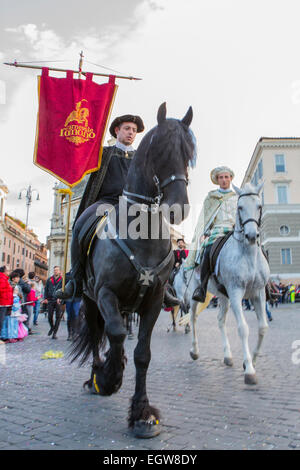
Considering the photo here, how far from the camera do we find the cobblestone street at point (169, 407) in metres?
3.11

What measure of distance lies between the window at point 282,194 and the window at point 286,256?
6.50m

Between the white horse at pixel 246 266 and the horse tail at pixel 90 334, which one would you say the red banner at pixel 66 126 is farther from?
the white horse at pixel 246 266

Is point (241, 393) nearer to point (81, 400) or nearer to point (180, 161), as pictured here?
point (81, 400)

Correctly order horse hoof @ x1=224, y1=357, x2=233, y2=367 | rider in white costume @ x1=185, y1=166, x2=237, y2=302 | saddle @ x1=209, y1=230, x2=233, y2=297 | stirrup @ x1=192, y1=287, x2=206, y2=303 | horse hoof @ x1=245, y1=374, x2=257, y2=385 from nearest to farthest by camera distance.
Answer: horse hoof @ x1=245, y1=374, x2=257, y2=385
horse hoof @ x1=224, y1=357, x2=233, y2=367
saddle @ x1=209, y1=230, x2=233, y2=297
stirrup @ x1=192, y1=287, x2=206, y2=303
rider in white costume @ x1=185, y1=166, x2=237, y2=302

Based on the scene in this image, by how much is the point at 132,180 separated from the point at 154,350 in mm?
5796

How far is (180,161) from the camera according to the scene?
2.93m

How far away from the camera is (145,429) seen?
3.20 m

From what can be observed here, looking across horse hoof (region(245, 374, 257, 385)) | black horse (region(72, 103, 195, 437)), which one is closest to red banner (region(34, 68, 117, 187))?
black horse (region(72, 103, 195, 437))

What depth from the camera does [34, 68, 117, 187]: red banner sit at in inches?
211

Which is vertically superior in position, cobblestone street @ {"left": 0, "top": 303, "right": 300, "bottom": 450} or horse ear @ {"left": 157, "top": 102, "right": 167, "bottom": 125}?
horse ear @ {"left": 157, "top": 102, "right": 167, "bottom": 125}

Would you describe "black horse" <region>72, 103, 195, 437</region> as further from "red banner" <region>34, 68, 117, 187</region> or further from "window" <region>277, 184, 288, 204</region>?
"window" <region>277, 184, 288, 204</region>

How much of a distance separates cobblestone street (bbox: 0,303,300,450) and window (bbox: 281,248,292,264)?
39702 millimetres
